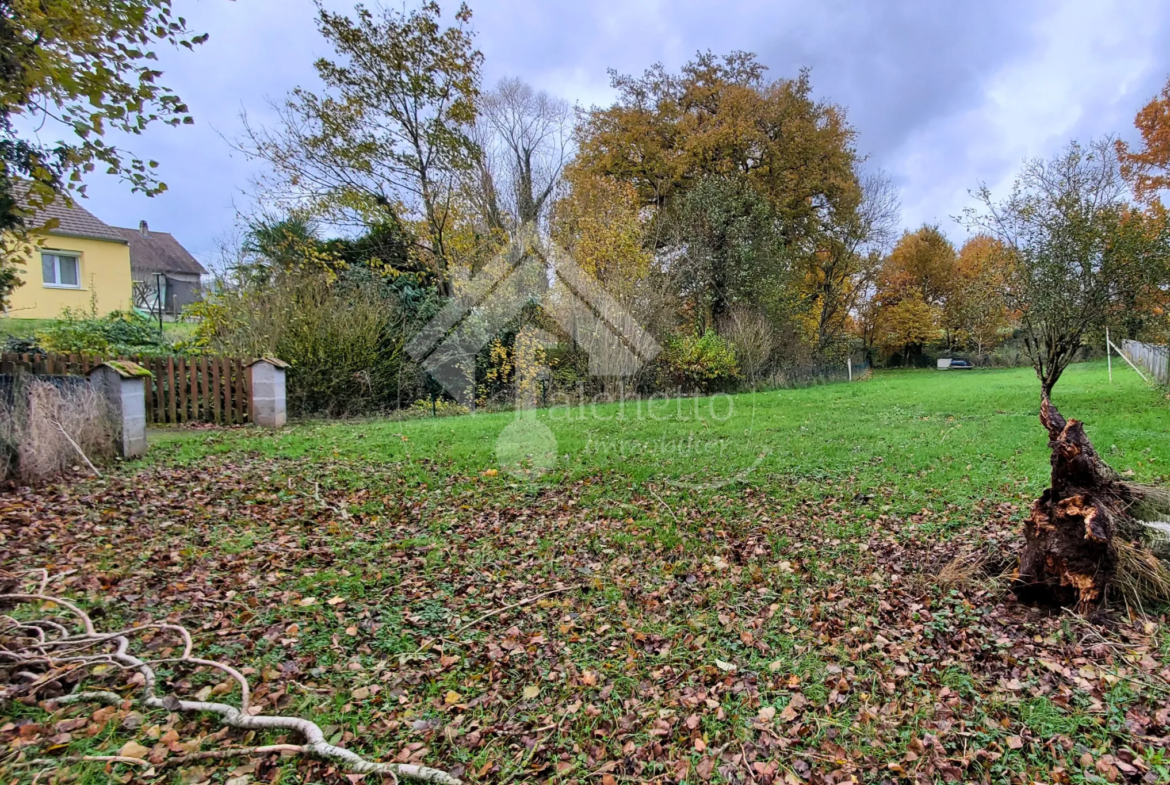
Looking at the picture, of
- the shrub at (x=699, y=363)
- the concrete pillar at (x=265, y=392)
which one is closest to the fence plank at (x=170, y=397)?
the concrete pillar at (x=265, y=392)

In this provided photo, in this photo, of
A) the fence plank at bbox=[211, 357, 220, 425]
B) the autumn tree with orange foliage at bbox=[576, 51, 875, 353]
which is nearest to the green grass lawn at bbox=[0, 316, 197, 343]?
the fence plank at bbox=[211, 357, 220, 425]

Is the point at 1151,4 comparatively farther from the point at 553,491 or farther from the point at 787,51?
the point at 553,491

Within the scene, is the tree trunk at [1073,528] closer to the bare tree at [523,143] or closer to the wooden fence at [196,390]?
the wooden fence at [196,390]

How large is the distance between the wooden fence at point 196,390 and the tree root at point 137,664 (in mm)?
6122

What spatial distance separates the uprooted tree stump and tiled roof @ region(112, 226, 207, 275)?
93.4 feet

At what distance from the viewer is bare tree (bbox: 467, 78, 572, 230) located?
49.1ft

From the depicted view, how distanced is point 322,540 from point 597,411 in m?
6.30

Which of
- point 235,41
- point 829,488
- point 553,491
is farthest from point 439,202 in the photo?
point 829,488

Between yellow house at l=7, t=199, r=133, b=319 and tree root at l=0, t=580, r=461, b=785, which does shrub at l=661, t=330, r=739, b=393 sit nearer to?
tree root at l=0, t=580, r=461, b=785

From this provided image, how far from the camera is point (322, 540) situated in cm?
351

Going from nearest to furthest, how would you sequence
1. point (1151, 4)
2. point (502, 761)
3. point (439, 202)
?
1. point (502, 761)
2. point (1151, 4)
3. point (439, 202)

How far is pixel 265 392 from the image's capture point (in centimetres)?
789

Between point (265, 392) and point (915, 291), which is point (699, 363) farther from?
point (915, 291)

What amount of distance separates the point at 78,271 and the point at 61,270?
35 cm
